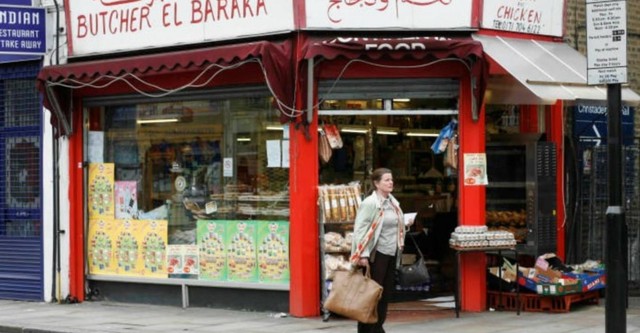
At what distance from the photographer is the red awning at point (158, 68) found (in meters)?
12.7

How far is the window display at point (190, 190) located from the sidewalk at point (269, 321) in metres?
0.77

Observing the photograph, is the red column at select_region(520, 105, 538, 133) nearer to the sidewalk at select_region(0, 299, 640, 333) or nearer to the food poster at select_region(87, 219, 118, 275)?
the sidewalk at select_region(0, 299, 640, 333)

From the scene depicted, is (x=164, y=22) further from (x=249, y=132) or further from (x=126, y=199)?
(x=126, y=199)

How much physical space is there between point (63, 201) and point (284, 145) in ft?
12.7

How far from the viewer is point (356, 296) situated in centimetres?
1010

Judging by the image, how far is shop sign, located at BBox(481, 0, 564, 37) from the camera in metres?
13.1

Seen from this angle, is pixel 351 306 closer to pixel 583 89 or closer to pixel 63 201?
pixel 583 89

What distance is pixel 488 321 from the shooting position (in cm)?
1220

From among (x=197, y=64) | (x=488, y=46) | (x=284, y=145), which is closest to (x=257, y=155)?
(x=284, y=145)

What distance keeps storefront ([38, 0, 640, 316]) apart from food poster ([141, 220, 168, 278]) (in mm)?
22

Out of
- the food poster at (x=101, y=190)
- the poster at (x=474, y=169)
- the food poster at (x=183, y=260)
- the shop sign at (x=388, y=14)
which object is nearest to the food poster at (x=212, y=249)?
the food poster at (x=183, y=260)

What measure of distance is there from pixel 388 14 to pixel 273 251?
3.30 m

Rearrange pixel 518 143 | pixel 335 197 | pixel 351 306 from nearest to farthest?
pixel 351 306
pixel 335 197
pixel 518 143

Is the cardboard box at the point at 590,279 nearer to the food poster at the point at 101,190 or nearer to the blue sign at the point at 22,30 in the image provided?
the food poster at the point at 101,190
